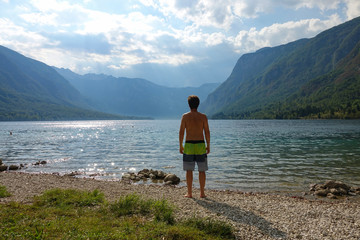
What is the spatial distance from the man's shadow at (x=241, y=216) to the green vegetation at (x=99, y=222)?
138 centimetres

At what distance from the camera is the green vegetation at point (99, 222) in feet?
24.1

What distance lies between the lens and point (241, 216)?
32.9 ft

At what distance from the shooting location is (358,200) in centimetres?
1572

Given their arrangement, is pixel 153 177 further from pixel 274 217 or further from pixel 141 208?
pixel 274 217

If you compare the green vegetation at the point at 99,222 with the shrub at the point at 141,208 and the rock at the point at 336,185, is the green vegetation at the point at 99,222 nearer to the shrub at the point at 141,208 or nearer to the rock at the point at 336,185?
the shrub at the point at 141,208

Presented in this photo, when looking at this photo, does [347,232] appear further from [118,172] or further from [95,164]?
[95,164]

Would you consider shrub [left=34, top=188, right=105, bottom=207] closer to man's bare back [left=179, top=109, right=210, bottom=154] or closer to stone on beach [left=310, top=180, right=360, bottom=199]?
man's bare back [left=179, top=109, right=210, bottom=154]

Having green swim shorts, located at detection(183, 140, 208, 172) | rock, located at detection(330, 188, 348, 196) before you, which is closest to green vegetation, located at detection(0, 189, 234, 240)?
green swim shorts, located at detection(183, 140, 208, 172)

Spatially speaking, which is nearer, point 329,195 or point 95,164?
point 329,195

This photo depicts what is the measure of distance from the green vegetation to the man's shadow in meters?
1.38

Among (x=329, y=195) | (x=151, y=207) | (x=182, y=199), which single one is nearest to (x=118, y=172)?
(x=182, y=199)

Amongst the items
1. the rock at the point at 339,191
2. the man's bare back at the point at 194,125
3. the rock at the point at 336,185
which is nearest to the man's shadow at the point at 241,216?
the man's bare back at the point at 194,125

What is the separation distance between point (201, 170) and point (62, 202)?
6350 millimetres

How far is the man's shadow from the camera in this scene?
28.0 feet
